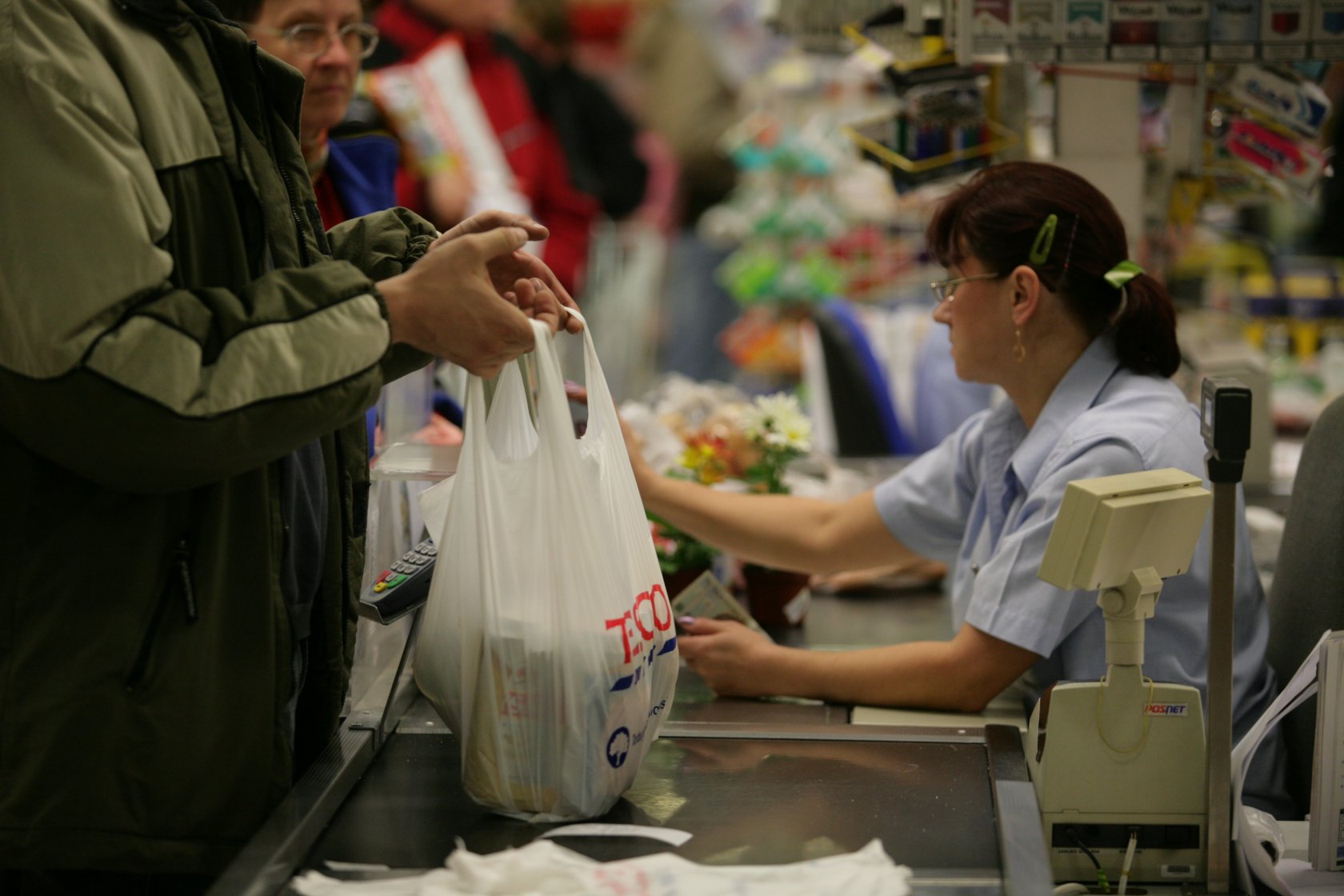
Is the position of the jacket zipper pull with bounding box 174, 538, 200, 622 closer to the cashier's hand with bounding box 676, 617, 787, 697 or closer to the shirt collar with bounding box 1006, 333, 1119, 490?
the cashier's hand with bounding box 676, 617, 787, 697

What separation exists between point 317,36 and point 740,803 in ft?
4.88

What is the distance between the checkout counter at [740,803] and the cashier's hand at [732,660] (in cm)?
12

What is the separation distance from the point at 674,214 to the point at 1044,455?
18.9 feet

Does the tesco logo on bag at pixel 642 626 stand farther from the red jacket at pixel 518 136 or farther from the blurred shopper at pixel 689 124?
the blurred shopper at pixel 689 124

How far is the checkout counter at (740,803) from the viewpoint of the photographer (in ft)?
4.62

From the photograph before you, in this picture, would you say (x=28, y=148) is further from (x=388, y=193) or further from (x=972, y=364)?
(x=388, y=193)

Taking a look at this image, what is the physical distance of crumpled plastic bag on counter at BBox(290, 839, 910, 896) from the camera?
1288 millimetres

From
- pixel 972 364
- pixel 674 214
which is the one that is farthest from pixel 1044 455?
pixel 674 214

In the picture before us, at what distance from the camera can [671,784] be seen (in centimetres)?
164

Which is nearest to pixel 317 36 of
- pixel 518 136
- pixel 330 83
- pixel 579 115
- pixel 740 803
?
pixel 330 83

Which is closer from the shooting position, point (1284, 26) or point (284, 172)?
point (284, 172)

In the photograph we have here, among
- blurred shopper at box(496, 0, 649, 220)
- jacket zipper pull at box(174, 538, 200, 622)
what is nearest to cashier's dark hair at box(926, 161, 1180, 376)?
jacket zipper pull at box(174, 538, 200, 622)

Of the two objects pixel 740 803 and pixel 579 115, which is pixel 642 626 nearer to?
pixel 740 803

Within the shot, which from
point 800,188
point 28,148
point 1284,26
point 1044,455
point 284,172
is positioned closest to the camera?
point 28,148
